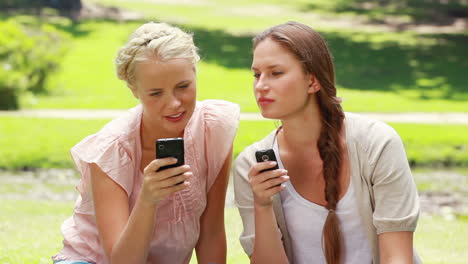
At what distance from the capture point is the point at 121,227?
11.0 feet

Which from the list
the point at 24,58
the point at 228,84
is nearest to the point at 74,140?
the point at 24,58

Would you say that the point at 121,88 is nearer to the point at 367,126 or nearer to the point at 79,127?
A: the point at 79,127

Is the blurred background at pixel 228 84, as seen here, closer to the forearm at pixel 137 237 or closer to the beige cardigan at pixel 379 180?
the forearm at pixel 137 237

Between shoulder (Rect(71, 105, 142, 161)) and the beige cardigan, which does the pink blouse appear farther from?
the beige cardigan

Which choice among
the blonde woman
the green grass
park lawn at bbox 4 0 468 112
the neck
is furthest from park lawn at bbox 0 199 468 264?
park lawn at bbox 4 0 468 112

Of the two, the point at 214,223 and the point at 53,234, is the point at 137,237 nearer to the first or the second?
the point at 214,223

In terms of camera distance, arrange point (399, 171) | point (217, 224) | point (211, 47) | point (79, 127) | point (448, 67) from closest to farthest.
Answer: point (399, 171), point (217, 224), point (79, 127), point (448, 67), point (211, 47)

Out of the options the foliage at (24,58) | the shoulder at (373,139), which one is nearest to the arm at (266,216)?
the shoulder at (373,139)

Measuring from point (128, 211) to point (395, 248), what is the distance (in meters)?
1.11

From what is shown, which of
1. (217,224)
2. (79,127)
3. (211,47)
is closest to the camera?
(217,224)

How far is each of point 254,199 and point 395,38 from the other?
19185 mm

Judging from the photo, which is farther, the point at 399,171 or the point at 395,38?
the point at 395,38

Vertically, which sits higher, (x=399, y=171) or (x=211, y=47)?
(x=399, y=171)

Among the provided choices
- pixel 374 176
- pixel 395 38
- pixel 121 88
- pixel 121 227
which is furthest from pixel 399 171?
pixel 395 38
